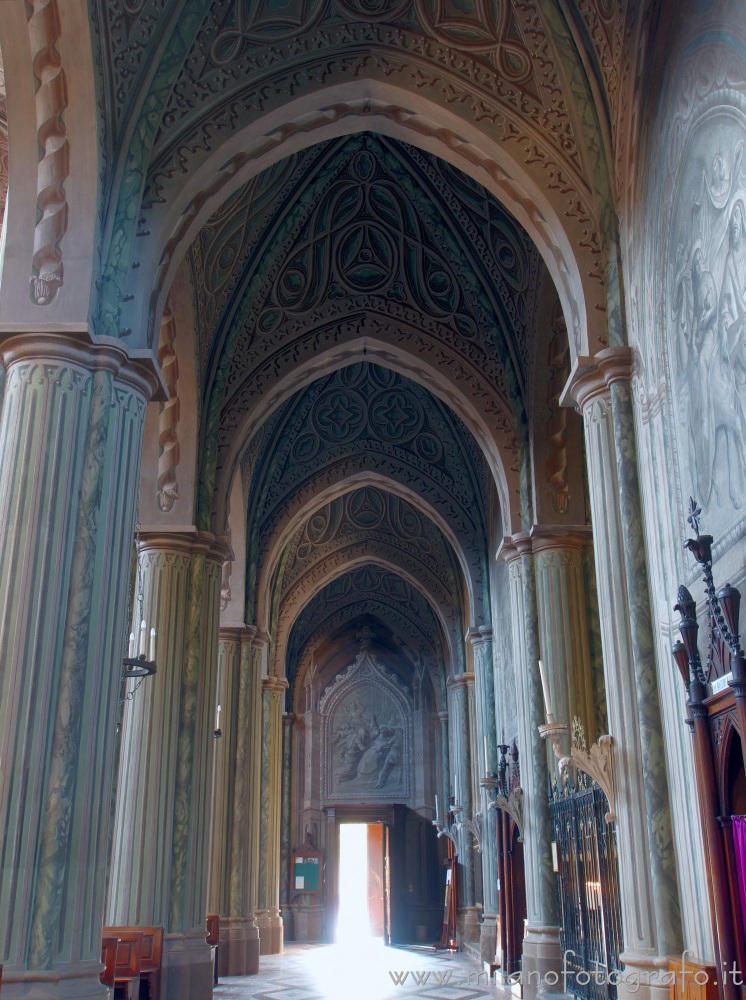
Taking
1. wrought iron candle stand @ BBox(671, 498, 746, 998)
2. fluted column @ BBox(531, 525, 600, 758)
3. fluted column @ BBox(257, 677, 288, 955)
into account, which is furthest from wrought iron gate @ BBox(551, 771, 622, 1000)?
fluted column @ BBox(257, 677, 288, 955)

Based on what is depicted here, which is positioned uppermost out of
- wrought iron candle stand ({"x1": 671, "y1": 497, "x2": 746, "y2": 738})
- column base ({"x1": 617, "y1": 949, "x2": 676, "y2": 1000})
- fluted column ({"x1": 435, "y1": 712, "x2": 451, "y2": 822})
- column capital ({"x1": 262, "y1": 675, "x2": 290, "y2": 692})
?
column capital ({"x1": 262, "y1": 675, "x2": 290, "y2": 692})

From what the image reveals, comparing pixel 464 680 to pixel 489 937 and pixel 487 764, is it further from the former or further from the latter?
pixel 489 937

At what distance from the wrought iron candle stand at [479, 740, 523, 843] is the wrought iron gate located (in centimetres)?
105

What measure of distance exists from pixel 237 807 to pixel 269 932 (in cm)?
385

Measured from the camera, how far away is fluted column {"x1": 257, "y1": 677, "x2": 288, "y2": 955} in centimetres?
1603

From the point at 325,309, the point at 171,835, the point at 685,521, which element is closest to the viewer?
the point at 685,521

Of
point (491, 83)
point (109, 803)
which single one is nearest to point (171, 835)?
point (109, 803)

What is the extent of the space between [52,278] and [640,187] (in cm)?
423

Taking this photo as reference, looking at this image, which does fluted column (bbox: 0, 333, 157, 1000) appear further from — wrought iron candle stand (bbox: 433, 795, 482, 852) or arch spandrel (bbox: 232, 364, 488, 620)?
wrought iron candle stand (bbox: 433, 795, 482, 852)

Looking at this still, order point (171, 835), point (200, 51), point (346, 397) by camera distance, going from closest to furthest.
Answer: point (200, 51)
point (171, 835)
point (346, 397)

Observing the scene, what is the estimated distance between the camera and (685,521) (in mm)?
5984

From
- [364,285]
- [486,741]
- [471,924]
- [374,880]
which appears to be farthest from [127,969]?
[374,880]

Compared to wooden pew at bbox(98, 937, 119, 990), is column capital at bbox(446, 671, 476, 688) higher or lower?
higher

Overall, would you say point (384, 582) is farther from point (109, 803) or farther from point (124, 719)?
point (109, 803)
